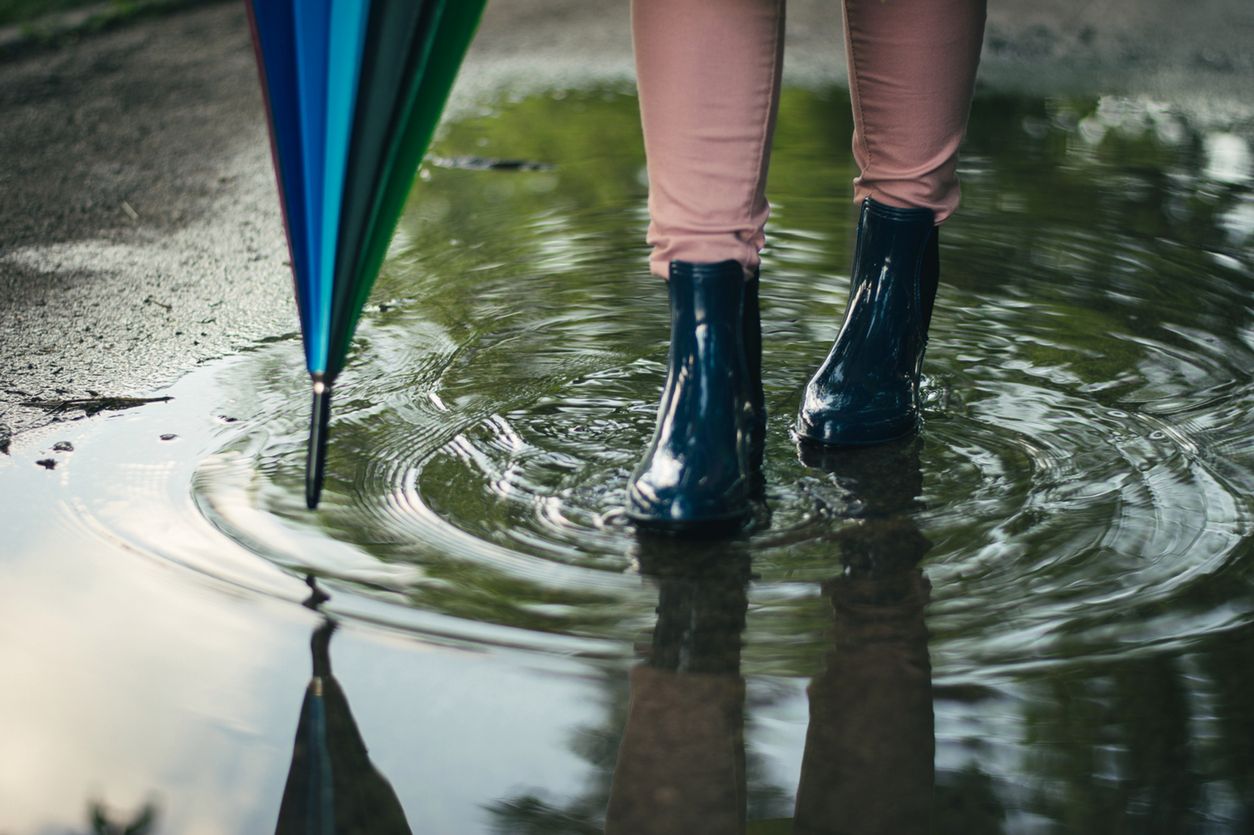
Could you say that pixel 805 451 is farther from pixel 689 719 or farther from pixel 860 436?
pixel 689 719

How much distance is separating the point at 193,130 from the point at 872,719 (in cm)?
309

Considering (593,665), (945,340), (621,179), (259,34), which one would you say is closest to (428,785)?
(593,665)

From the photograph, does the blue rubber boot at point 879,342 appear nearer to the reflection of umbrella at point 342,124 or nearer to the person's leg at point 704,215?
the person's leg at point 704,215

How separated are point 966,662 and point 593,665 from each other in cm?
36

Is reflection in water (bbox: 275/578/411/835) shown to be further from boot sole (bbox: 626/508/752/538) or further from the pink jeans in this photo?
the pink jeans

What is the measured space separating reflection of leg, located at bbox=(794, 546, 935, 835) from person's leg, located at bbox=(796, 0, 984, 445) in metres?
0.42

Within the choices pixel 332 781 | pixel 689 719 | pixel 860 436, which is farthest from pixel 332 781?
pixel 860 436

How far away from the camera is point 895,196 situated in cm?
193

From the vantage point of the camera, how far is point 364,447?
6.15 ft

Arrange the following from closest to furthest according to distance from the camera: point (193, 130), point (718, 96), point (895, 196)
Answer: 1. point (718, 96)
2. point (895, 196)
3. point (193, 130)

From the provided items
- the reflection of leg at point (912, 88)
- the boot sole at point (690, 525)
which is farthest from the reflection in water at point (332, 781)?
the reflection of leg at point (912, 88)

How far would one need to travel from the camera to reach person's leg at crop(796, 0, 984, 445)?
1839 mm

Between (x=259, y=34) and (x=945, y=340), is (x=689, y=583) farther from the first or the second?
(x=945, y=340)

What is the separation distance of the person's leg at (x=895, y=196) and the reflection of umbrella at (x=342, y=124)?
1.88ft
